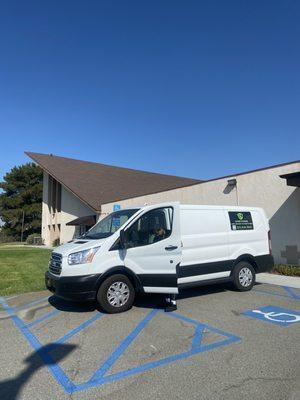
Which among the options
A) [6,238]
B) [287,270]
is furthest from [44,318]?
[6,238]

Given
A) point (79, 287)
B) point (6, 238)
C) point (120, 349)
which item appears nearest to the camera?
point (120, 349)

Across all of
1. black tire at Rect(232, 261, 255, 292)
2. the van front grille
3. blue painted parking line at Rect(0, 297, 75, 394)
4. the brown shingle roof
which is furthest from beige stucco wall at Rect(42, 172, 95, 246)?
blue painted parking line at Rect(0, 297, 75, 394)

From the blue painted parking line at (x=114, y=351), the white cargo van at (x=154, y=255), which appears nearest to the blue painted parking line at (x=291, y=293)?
the white cargo van at (x=154, y=255)

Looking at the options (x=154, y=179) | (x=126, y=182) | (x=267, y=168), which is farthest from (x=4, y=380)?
(x=154, y=179)

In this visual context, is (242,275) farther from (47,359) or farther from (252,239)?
(47,359)

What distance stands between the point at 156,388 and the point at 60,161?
3722 cm

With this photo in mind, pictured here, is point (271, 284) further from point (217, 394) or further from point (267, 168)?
point (217, 394)

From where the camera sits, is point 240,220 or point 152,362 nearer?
point 152,362

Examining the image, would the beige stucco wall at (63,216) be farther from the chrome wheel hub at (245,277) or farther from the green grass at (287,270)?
the chrome wheel hub at (245,277)

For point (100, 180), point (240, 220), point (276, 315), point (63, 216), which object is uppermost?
point (100, 180)

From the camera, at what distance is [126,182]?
118 ft

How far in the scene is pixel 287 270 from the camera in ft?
38.3

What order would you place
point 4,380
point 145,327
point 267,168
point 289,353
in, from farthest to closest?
point 267,168, point 145,327, point 289,353, point 4,380

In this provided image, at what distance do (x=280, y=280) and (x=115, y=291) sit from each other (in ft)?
19.8
